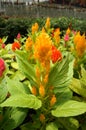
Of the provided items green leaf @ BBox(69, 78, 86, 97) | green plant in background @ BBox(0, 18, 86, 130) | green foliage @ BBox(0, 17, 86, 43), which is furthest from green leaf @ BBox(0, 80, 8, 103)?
green foliage @ BBox(0, 17, 86, 43)

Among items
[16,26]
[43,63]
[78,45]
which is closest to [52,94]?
[43,63]

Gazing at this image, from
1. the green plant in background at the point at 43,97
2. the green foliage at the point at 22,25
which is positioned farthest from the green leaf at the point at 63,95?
the green foliage at the point at 22,25

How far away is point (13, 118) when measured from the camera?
1727 mm

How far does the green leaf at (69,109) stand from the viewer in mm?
1593

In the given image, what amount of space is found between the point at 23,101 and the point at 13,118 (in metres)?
0.17

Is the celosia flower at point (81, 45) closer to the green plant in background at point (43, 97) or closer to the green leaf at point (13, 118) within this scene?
the green plant in background at point (43, 97)

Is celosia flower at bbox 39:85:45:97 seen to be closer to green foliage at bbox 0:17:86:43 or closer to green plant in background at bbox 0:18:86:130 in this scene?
green plant in background at bbox 0:18:86:130

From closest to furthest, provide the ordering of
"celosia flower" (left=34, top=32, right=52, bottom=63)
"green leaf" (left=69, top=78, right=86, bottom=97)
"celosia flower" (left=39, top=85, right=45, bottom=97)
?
1. "celosia flower" (left=34, top=32, right=52, bottom=63)
2. "celosia flower" (left=39, top=85, right=45, bottom=97)
3. "green leaf" (left=69, top=78, right=86, bottom=97)

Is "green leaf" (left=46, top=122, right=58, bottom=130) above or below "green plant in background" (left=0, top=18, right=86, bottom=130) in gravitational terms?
below

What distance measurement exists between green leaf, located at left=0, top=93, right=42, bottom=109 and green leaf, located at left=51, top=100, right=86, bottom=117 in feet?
0.30

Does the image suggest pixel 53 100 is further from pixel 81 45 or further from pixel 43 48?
pixel 81 45

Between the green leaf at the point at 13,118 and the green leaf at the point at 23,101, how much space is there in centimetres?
10

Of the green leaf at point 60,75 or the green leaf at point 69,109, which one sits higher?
the green leaf at point 60,75

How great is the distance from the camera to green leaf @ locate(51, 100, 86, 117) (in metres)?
1.59
